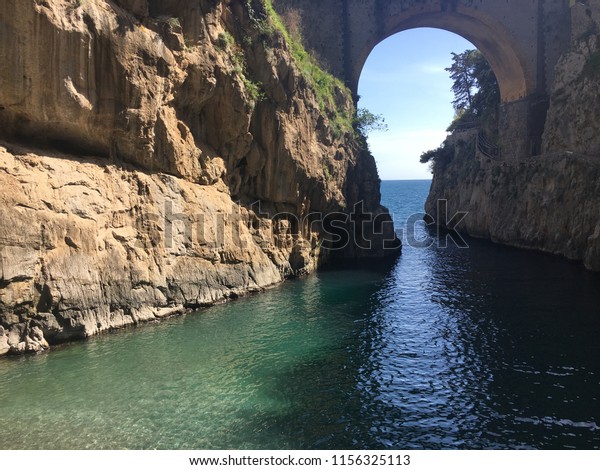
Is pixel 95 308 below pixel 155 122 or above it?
below

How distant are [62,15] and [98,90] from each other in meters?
2.65

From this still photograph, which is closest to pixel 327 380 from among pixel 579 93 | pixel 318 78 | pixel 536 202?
pixel 318 78

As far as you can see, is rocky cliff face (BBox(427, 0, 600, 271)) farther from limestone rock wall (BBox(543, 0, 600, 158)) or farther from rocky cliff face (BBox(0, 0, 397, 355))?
rocky cliff face (BBox(0, 0, 397, 355))

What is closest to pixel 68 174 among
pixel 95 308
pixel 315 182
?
pixel 95 308

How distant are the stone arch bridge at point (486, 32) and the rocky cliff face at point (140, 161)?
417 inches

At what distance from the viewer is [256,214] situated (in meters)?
25.8

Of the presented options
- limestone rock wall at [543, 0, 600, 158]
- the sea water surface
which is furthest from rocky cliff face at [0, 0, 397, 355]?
limestone rock wall at [543, 0, 600, 158]

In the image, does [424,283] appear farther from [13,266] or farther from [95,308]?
[13,266]

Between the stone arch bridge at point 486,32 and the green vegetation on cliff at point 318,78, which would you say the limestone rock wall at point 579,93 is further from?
the green vegetation on cliff at point 318,78

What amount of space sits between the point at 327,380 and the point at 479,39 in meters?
39.0

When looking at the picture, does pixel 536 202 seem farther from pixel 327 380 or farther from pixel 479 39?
pixel 327 380

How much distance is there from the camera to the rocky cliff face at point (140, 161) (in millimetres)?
15742

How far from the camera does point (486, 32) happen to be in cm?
4128

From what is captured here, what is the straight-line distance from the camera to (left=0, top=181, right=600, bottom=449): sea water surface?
1046cm
